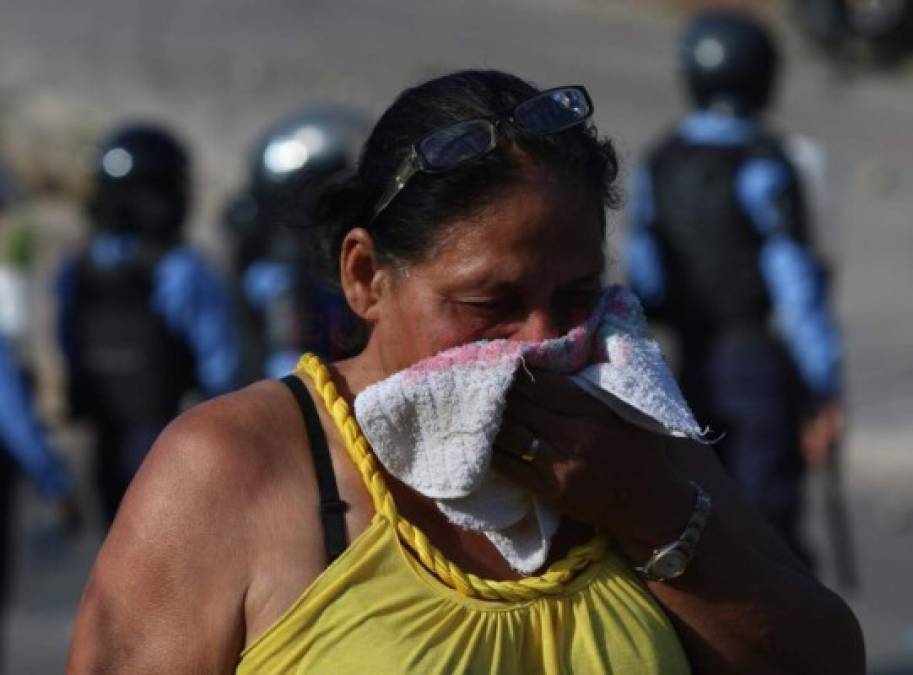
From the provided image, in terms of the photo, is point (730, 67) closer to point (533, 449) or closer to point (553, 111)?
point (553, 111)

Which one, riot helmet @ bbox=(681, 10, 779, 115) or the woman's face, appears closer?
the woman's face

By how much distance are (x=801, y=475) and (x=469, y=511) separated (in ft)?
14.6

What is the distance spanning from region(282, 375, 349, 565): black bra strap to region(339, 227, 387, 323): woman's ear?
0.14 meters

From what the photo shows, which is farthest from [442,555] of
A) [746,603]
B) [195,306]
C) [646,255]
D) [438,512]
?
[646,255]

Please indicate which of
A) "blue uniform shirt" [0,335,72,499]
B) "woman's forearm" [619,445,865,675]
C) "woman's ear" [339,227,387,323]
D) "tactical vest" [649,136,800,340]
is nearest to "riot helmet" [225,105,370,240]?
"blue uniform shirt" [0,335,72,499]

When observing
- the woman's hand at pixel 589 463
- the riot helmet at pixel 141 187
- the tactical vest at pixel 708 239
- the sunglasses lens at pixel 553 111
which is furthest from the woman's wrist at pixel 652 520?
the riot helmet at pixel 141 187

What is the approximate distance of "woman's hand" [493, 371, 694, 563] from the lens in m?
2.41

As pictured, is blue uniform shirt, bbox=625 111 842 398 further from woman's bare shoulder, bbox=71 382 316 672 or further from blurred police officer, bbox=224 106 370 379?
woman's bare shoulder, bbox=71 382 316 672

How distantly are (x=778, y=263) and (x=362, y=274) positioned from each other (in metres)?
4.12

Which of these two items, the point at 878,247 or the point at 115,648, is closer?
the point at 115,648

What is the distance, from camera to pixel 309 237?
2918 mm

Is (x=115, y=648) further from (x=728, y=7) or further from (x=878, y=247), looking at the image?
(x=728, y=7)

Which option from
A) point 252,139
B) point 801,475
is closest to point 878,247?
point 252,139

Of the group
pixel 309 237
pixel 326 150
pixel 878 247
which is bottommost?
pixel 878 247
